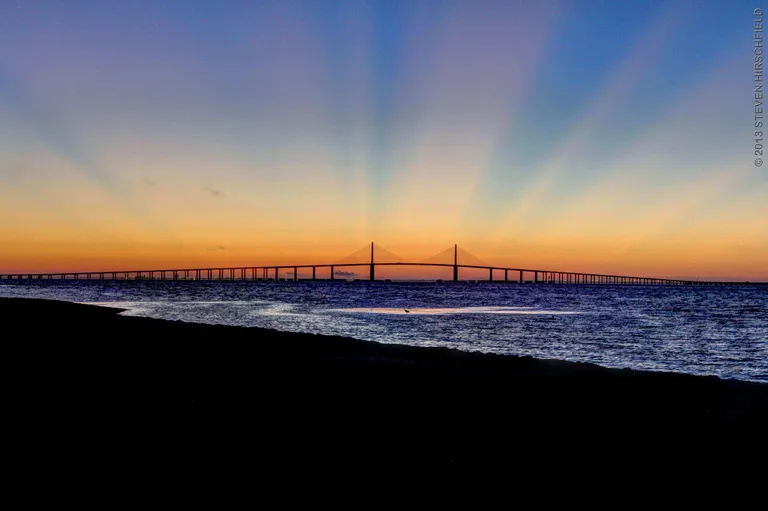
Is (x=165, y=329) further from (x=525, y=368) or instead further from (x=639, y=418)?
(x=639, y=418)

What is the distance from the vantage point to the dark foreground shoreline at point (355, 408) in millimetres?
7332

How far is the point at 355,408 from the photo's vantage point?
9734mm

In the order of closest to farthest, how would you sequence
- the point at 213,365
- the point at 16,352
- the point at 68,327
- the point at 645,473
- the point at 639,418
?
1. the point at 645,473
2. the point at 639,418
3. the point at 213,365
4. the point at 16,352
5. the point at 68,327

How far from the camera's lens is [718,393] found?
12.0m

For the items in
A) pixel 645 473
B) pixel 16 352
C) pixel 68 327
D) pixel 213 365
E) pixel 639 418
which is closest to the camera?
pixel 645 473

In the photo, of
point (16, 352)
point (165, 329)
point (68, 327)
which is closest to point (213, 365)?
point (16, 352)

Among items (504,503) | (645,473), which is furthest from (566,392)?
(504,503)

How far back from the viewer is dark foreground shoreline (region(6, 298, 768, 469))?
7.33 metres

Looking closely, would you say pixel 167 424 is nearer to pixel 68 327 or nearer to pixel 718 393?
pixel 718 393

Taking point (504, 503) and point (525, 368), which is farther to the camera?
point (525, 368)

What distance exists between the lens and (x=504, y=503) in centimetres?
566

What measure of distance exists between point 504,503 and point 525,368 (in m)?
10.2

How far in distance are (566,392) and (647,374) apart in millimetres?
4212

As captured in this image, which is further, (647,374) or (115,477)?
(647,374)
